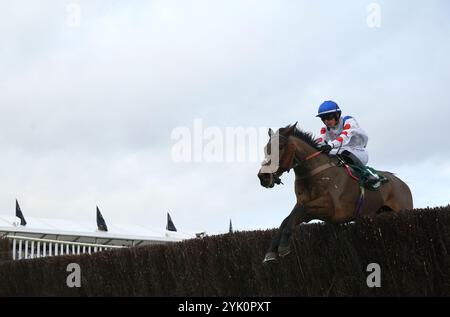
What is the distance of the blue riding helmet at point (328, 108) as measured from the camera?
23.9 ft

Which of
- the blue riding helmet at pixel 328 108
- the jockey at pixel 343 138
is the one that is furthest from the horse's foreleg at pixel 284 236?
the blue riding helmet at pixel 328 108

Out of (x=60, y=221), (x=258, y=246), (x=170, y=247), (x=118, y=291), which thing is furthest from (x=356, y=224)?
(x=60, y=221)

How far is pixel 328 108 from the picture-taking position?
728 centimetres

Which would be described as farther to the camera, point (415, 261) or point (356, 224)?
point (356, 224)

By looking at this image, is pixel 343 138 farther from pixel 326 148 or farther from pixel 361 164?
pixel 361 164

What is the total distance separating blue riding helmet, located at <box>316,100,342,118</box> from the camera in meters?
7.28

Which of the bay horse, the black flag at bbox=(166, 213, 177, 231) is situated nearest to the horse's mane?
the bay horse

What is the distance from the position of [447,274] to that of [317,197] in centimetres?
147

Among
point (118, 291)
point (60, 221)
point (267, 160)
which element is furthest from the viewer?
point (60, 221)

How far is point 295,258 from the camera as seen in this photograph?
7785 mm

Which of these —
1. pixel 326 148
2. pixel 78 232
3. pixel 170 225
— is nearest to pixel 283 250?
pixel 326 148

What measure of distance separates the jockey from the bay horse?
4.9 inches

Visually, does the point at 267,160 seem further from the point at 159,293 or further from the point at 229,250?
the point at 159,293
